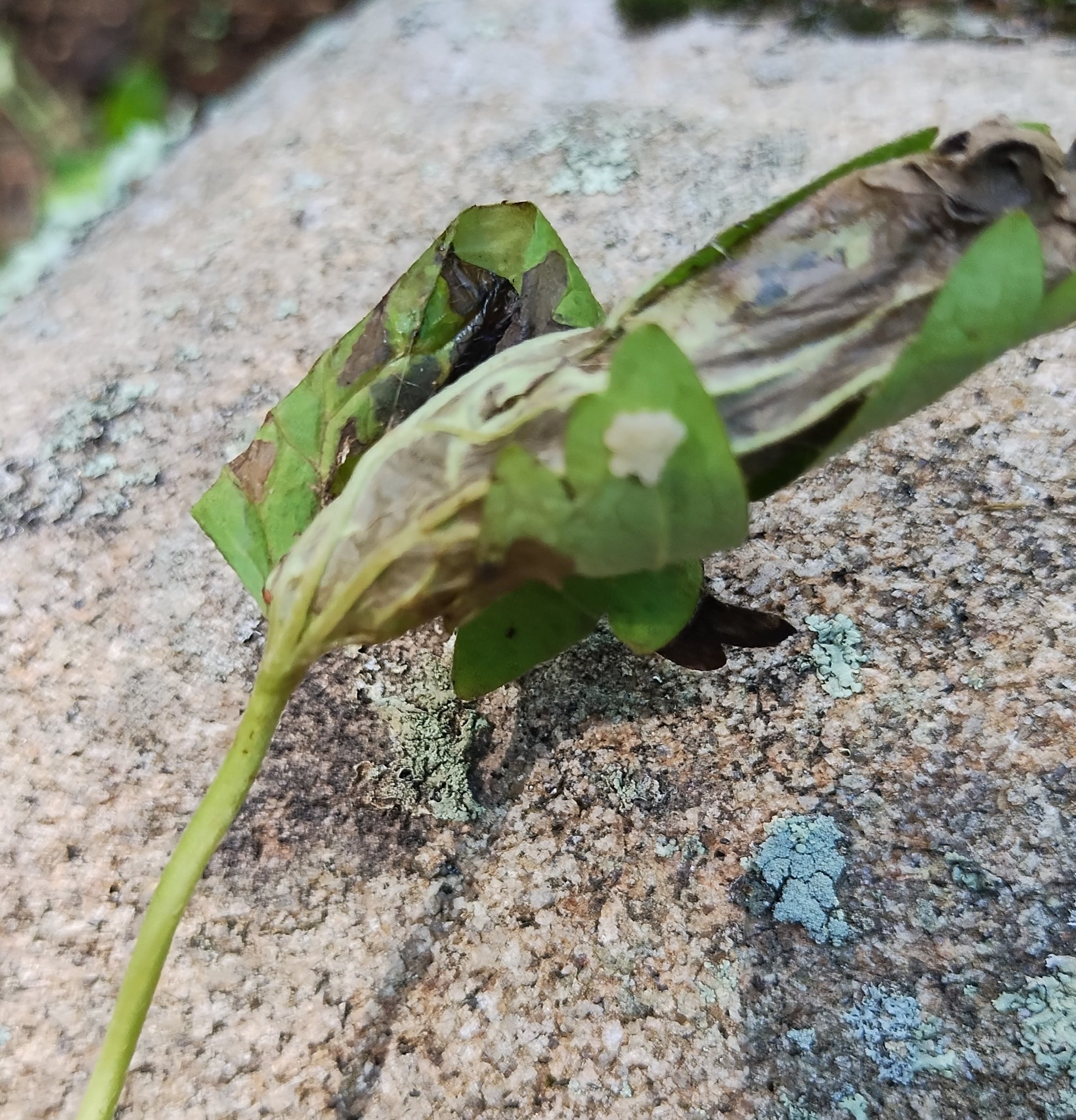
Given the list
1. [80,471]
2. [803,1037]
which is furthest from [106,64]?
[803,1037]

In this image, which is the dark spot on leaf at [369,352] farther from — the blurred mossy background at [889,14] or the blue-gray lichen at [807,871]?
the blurred mossy background at [889,14]

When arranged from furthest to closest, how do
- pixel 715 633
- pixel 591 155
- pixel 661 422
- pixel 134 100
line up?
pixel 134 100 → pixel 591 155 → pixel 715 633 → pixel 661 422

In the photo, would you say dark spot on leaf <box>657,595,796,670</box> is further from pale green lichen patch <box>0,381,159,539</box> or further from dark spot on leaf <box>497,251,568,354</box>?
pale green lichen patch <box>0,381,159,539</box>

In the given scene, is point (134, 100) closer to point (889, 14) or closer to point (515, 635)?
point (889, 14)

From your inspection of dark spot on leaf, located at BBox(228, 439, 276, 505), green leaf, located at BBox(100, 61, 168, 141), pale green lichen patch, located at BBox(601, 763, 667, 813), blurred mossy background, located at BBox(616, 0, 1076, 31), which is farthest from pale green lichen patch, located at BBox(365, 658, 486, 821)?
green leaf, located at BBox(100, 61, 168, 141)

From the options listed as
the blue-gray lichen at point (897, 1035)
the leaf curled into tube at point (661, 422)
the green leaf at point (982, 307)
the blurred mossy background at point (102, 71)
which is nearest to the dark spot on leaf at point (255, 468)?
the leaf curled into tube at point (661, 422)

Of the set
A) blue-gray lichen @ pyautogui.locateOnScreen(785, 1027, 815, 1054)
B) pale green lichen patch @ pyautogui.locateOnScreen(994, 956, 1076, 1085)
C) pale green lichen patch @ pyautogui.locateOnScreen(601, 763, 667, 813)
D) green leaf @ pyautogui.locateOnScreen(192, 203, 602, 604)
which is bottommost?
pale green lichen patch @ pyautogui.locateOnScreen(994, 956, 1076, 1085)

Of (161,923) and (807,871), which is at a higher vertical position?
(161,923)

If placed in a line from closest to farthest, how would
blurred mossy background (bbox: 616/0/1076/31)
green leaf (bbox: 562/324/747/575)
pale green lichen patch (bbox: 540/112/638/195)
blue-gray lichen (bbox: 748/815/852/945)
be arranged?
green leaf (bbox: 562/324/747/575)
blue-gray lichen (bbox: 748/815/852/945)
pale green lichen patch (bbox: 540/112/638/195)
blurred mossy background (bbox: 616/0/1076/31)

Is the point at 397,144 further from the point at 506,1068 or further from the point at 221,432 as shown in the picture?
the point at 506,1068
